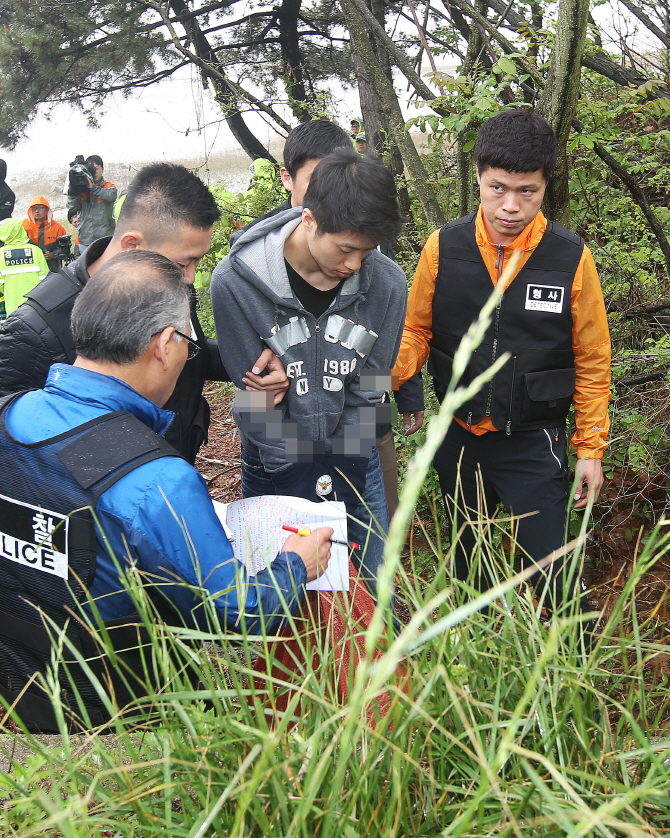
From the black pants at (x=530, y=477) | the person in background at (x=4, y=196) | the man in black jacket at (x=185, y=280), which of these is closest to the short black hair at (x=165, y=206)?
the man in black jacket at (x=185, y=280)

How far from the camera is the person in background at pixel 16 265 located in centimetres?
762

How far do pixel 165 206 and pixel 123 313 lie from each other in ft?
3.09

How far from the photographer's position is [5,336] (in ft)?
7.31

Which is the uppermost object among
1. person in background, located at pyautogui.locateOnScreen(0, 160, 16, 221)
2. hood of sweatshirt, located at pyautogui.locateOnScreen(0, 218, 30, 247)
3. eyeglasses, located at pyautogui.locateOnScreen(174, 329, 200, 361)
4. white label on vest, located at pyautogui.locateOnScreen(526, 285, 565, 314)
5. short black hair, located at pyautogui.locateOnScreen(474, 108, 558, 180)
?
person in background, located at pyautogui.locateOnScreen(0, 160, 16, 221)

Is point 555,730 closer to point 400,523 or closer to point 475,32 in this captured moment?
point 400,523

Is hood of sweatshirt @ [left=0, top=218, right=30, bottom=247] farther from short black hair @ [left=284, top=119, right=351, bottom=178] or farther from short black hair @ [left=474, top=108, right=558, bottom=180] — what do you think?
short black hair @ [left=474, top=108, right=558, bottom=180]

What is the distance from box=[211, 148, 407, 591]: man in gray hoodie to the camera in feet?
7.83

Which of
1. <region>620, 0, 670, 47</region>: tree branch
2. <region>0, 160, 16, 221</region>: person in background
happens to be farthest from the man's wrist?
<region>0, 160, 16, 221</region>: person in background

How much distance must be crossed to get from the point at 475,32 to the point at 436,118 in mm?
1462

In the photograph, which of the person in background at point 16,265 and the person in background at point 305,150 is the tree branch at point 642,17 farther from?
the person in background at point 16,265

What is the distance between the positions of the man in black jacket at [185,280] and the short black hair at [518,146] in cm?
100

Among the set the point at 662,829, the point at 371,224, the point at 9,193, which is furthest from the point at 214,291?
the point at 9,193

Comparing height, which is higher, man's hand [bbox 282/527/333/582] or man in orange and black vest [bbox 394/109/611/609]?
man in orange and black vest [bbox 394/109/611/609]

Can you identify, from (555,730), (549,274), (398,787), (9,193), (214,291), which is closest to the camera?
(398,787)
